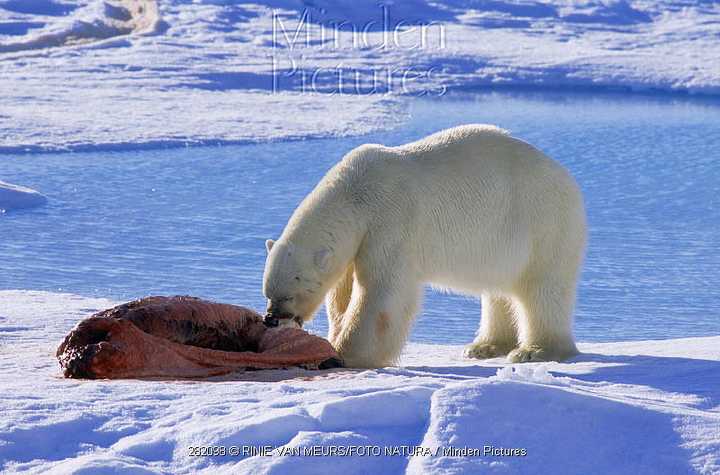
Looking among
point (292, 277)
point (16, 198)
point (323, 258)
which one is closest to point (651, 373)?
point (323, 258)

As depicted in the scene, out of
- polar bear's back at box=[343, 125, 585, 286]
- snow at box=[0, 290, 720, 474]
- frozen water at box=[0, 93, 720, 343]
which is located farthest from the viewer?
frozen water at box=[0, 93, 720, 343]

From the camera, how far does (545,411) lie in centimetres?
323

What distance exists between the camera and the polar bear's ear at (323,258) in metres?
4.88

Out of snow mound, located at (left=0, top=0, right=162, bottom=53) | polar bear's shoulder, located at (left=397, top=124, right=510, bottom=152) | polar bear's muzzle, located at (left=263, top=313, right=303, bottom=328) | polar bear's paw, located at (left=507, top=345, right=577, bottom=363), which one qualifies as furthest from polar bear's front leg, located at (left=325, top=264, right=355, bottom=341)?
snow mound, located at (left=0, top=0, right=162, bottom=53)

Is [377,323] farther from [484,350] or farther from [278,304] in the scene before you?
[484,350]

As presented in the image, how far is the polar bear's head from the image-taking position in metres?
4.88

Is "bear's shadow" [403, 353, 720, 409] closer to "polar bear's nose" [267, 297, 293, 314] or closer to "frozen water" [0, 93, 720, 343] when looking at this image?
"polar bear's nose" [267, 297, 293, 314]

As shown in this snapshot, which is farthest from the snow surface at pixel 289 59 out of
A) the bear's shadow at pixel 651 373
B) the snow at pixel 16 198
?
the bear's shadow at pixel 651 373

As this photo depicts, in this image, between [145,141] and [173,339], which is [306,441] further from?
[145,141]

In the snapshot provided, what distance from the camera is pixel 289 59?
70.8 feet

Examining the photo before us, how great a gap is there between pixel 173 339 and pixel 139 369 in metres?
→ 0.43

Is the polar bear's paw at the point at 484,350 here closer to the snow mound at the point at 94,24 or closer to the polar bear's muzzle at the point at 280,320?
the polar bear's muzzle at the point at 280,320

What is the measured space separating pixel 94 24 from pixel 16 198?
45.7 ft

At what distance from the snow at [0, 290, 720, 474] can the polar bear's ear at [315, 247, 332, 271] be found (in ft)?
3.79
